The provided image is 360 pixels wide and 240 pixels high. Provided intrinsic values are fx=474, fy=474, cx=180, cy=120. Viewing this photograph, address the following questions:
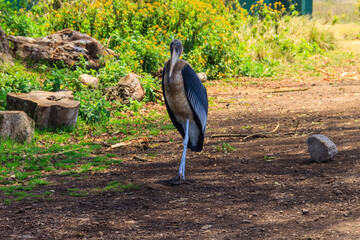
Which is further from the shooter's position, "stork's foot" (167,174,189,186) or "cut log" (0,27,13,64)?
"cut log" (0,27,13,64)

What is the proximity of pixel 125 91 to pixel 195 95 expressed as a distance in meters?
4.37

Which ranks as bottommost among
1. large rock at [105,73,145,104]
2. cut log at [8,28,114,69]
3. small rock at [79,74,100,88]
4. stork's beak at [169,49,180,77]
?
large rock at [105,73,145,104]

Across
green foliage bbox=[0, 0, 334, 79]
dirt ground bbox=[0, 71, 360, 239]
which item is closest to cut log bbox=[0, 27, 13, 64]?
green foliage bbox=[0, 0, 334, 79]

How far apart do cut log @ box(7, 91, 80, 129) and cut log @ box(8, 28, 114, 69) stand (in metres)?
2.93

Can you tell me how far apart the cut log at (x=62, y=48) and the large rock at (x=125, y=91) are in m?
1.52

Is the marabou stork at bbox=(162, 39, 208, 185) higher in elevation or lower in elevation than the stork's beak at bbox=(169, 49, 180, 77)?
lower

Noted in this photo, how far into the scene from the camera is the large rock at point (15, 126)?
21.1 feet

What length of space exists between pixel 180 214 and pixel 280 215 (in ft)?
2.69

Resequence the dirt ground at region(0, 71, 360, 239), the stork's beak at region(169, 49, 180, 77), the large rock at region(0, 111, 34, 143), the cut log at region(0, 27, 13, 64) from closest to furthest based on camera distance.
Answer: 1. the dirt ground at region(0, 71, 360, 239)
2. the stork's beak at region(169, 49, 180, 77)
3. the large rock at region(0, 111, 34, 143)
4. the cut log at region(0, 27, 13, 64)

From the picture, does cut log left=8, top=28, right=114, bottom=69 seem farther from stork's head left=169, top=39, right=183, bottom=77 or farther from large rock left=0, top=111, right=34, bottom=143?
stork's head left=169, top=39, right=183, bottom=77

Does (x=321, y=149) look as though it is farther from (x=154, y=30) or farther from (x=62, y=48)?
(x=154, y=30)

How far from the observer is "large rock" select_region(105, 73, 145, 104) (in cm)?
898

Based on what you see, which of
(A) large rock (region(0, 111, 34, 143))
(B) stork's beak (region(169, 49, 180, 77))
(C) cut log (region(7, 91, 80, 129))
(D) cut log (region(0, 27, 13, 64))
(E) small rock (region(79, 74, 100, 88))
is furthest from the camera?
(D) cut log (region(0, 27, 13, 64))

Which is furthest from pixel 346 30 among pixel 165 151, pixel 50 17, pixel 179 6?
pixel 165 151
